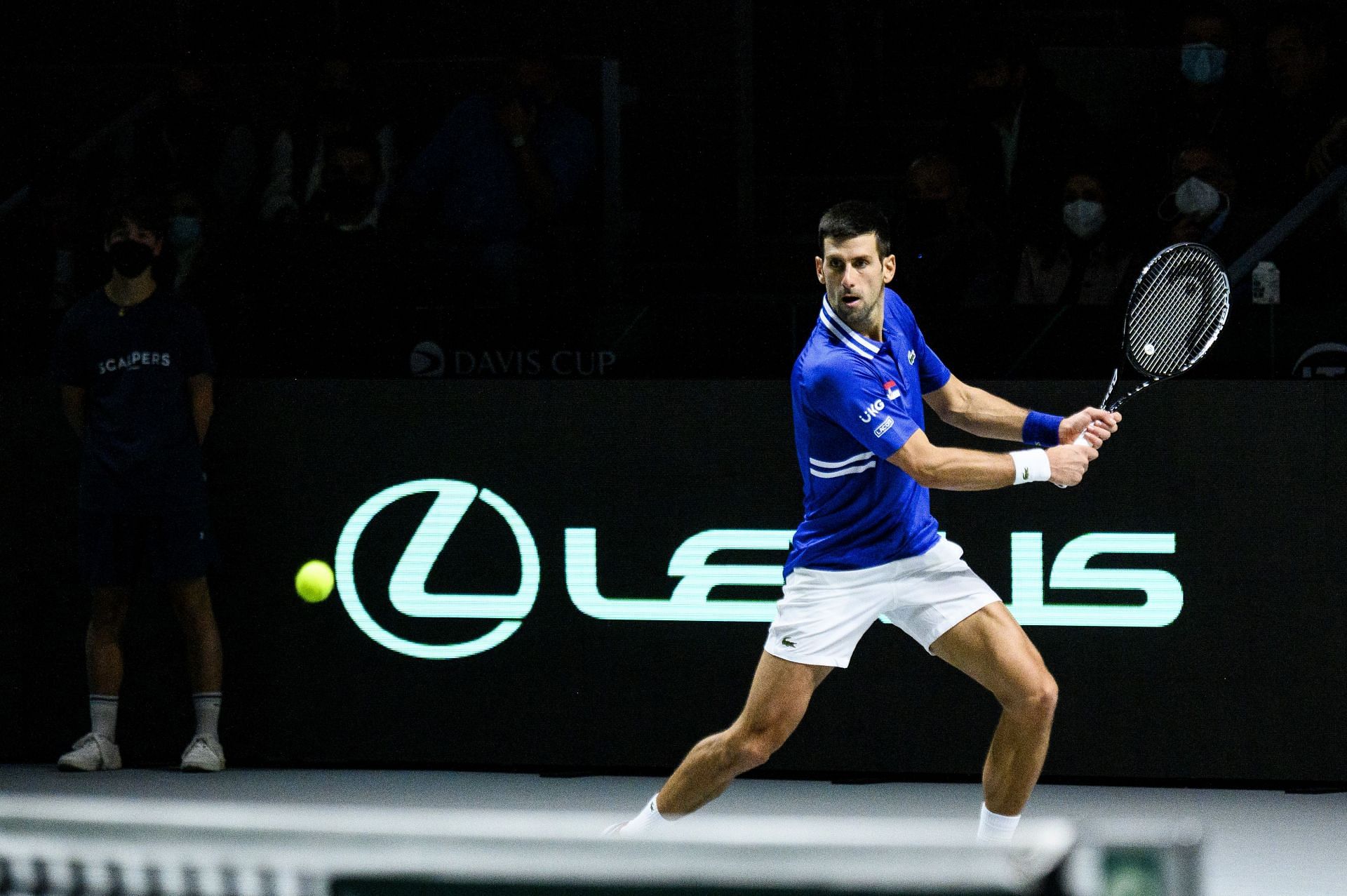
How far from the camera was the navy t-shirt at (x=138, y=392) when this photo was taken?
607 cm

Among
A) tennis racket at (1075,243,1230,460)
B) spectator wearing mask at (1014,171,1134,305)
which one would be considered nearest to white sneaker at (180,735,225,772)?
spectator wearing mask at (1014,171,1134,305)

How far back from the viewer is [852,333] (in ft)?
14.7

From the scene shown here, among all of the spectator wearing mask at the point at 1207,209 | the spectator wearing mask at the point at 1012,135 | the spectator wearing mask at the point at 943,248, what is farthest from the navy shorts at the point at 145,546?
the spectator wearing mask at the point at 1207,209

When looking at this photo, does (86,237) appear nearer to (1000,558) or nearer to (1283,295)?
(1000,558)

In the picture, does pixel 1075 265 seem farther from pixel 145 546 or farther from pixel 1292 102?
pixel 145 546

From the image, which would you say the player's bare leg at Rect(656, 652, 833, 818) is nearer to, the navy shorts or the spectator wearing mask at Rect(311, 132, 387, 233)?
the navy shorts

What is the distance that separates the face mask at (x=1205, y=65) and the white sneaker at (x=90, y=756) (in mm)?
4603

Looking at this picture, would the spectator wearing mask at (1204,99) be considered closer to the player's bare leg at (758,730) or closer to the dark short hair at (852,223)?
the dark short hair at (852,223)

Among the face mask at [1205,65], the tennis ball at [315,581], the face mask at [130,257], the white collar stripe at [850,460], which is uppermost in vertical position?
the face mask at [1205,65]

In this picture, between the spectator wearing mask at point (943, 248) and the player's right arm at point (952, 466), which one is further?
the spectator wearing mask at point (943, 248)

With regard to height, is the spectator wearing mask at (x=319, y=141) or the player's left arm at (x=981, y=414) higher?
the spectator wearing mask at (x=319, y=141)

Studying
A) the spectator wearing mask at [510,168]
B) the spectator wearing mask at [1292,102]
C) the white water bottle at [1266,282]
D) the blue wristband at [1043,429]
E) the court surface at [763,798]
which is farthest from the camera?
the spectator wearing mask at [510,168]

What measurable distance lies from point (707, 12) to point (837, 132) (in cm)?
119

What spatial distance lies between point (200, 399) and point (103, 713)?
1.11 meters
